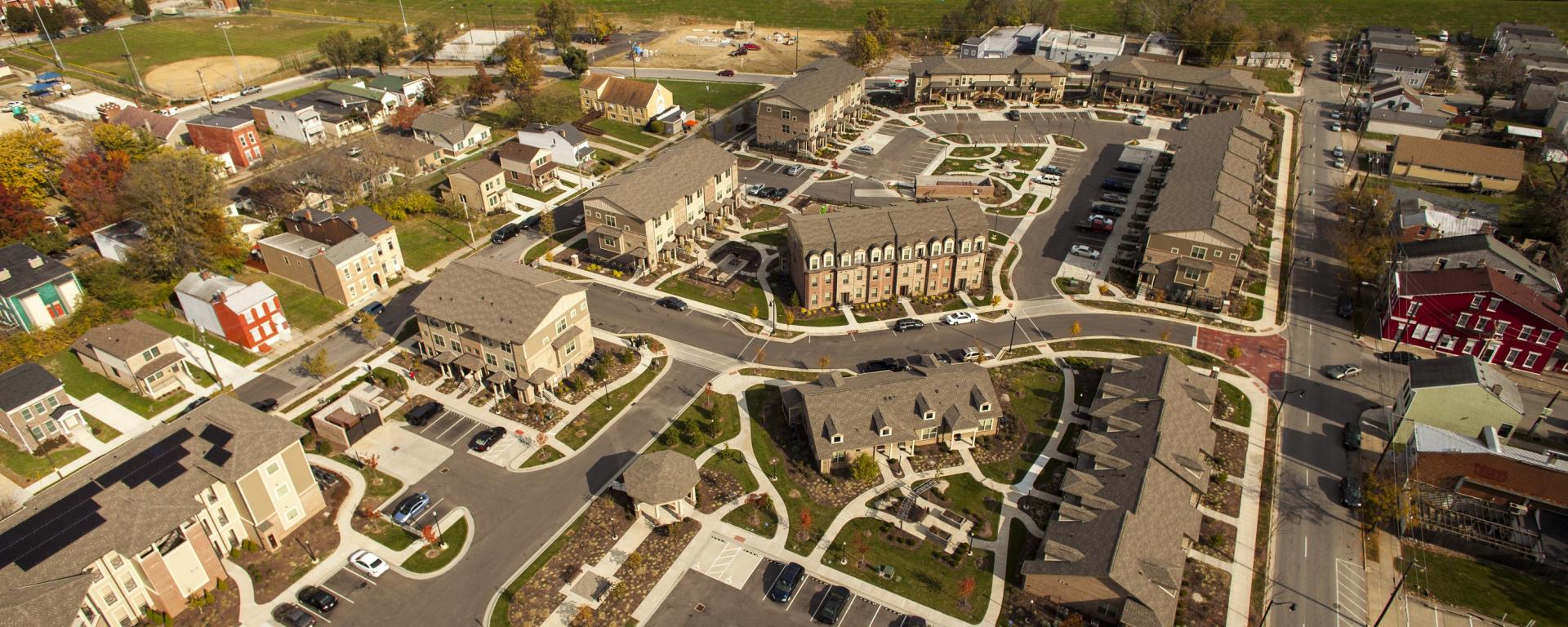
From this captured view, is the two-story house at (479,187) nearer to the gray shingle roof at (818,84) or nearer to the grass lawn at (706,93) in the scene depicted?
the gray shingle roof at (818,84)

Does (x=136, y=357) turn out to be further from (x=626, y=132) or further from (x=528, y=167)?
(x=626, y=132)

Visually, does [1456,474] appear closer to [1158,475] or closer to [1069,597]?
[1158,475]

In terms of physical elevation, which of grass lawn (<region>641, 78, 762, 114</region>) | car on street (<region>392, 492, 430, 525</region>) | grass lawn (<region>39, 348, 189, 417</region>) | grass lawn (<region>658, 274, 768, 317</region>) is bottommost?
car on street (<region>392, 492, 430, 525</region>)

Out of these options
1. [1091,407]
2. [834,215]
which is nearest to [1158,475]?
[1091,407]

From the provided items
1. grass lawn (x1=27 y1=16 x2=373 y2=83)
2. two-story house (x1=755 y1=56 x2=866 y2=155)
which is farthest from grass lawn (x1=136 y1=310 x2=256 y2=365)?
grass lawn (x1=27 y1=16 x2=373 y2=83)

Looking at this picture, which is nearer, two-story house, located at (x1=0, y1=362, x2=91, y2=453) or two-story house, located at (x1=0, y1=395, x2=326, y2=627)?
two-story house, located at (x1=0, y1=395, x2=326, y2=627)

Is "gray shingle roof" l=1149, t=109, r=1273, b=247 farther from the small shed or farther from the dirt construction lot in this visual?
the dirt construction lot
